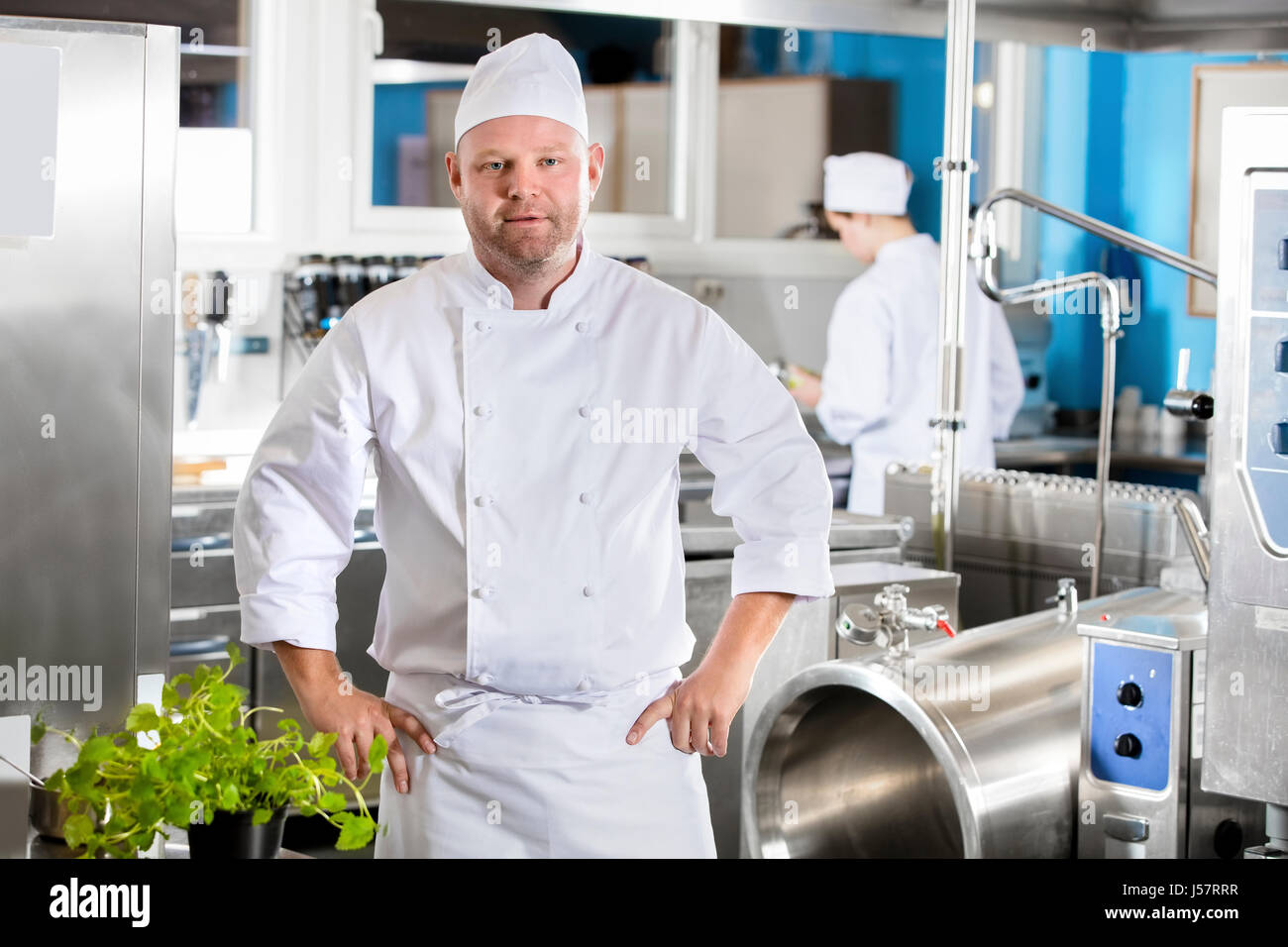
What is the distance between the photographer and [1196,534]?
2125 mm

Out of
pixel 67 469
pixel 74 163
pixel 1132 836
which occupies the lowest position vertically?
pixel 1132 836

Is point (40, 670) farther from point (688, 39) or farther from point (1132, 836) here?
point (688, 39)

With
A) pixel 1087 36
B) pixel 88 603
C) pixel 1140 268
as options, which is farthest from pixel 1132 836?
pixel 1140 268

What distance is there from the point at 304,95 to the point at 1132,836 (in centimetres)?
258

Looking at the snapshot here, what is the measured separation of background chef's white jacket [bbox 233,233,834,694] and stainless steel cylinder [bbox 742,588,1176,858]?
17.4 inches

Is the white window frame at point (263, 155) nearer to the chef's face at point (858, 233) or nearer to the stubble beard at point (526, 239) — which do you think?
the chef's face at point (858, 233)

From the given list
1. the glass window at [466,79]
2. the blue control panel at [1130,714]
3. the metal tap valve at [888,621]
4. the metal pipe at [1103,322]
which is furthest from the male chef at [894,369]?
the blue control panel at [1130,714]

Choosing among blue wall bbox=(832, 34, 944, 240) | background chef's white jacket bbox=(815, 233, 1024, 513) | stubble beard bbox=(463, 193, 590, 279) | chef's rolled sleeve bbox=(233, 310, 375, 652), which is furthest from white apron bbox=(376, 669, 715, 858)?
blue wall bbox=(832, 34, 944, 240)

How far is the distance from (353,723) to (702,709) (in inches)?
14.1

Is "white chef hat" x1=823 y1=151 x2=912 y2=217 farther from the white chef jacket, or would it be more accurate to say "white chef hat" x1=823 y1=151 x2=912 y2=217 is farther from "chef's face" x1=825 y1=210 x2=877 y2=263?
the white chef jacket

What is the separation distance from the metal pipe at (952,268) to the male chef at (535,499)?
0.97 meters

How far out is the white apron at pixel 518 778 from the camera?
1.59 metres

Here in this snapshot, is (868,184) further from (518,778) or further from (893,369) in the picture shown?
(518,778)

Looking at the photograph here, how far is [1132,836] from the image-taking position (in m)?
1.96
